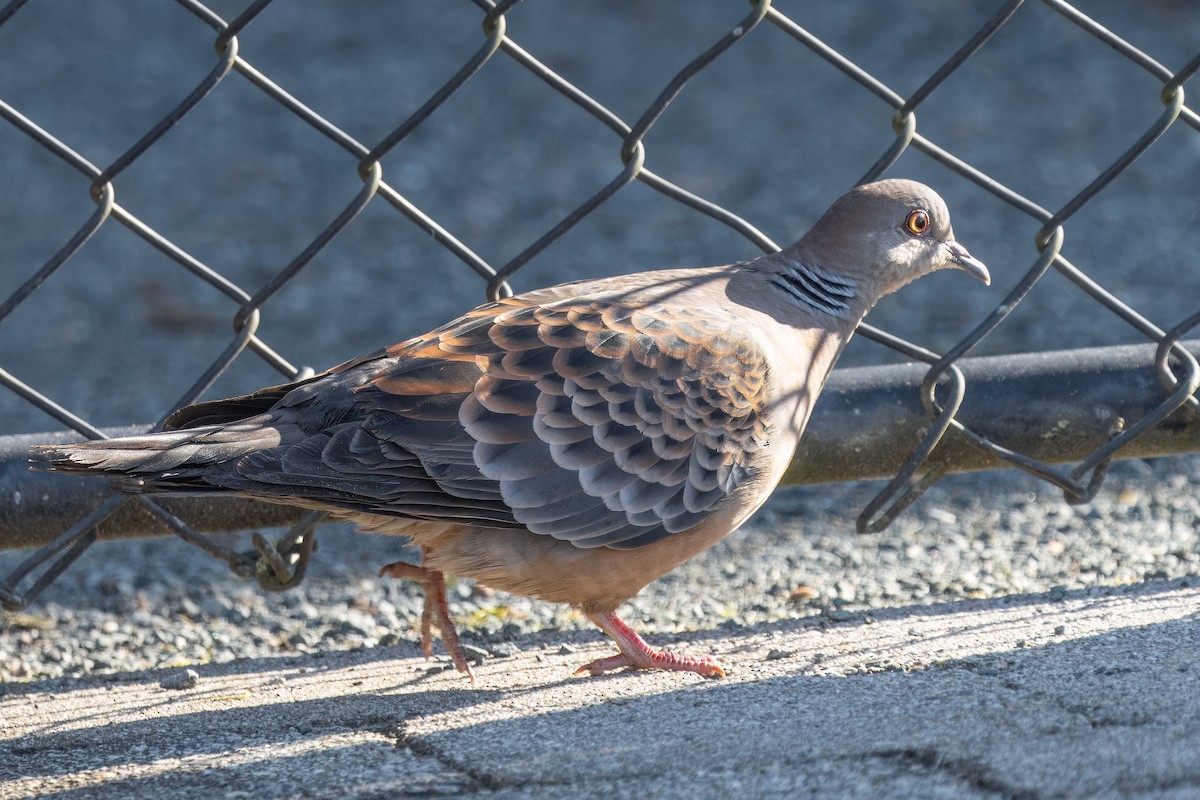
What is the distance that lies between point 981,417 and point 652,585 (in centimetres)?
103

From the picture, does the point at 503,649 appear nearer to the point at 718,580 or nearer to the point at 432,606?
the point at 432,606

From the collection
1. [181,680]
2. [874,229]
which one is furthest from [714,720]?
[874,229]

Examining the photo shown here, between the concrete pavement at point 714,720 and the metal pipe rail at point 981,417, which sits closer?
the concrete pavement at point 714,720

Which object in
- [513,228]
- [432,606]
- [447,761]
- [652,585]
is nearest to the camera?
[447,761]

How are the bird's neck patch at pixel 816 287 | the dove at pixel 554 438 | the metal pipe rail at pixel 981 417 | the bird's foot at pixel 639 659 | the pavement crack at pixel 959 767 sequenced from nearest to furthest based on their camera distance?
the pavement crack at pixel 959 767 → the dove at pixel 554 438 → the bird's foot at pixel 639 659 → the metal pipe rail at pixel 981 417 → the bird's neck patch at pixel 816 287

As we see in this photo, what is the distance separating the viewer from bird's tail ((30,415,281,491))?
2127mm

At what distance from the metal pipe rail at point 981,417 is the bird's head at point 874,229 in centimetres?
28

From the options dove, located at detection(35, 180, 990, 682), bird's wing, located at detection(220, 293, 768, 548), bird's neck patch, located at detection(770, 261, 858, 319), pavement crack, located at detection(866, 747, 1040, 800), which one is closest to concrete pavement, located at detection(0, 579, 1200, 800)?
pavement crack, located at detection(866, 747, 1040, 800)

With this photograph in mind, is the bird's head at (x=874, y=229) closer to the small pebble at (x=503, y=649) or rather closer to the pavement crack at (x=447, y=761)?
the small pebble at (x=503, y=649)

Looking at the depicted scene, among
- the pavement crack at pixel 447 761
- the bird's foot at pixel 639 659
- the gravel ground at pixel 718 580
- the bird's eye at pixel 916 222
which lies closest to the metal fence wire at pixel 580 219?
the bird's eye at pixel 916 222

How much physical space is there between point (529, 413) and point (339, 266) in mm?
3839

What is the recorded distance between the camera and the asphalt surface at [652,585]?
6.55ft

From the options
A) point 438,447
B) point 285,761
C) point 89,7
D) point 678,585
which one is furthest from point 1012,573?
point 89,7

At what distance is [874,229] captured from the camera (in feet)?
9.71
